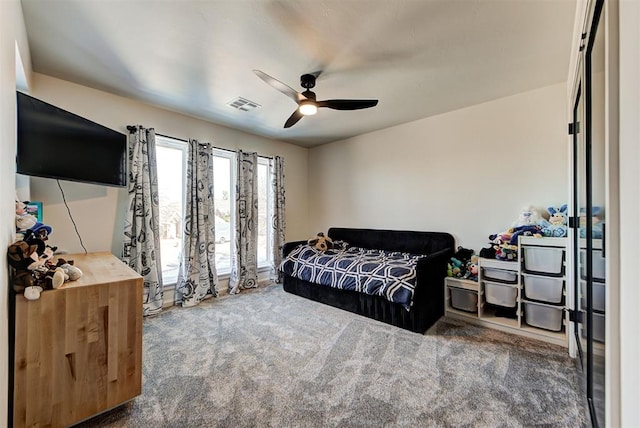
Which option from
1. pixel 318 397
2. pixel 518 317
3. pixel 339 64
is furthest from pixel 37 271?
pixel 518 317

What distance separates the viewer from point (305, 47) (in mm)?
2076

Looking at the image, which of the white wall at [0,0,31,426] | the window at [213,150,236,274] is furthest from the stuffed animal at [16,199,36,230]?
the window at [213,150,236,274]

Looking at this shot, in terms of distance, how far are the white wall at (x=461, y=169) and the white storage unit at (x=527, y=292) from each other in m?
0.64

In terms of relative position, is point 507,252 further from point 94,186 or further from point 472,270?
point 94,186

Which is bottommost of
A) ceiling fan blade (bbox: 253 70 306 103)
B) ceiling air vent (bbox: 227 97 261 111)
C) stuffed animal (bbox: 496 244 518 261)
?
stuffed animal (bbox: 496 244 518 261)

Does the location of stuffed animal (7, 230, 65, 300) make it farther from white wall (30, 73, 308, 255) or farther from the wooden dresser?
white wall (30, 73, 308, 255)

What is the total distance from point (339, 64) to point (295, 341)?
2534mm

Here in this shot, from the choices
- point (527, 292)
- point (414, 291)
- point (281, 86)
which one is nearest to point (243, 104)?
point (281, 86)

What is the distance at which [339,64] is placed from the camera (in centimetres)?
232

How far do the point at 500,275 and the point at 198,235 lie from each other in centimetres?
358

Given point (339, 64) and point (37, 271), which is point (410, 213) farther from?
point (37, 271)

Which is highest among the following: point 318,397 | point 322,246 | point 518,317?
point 322,246

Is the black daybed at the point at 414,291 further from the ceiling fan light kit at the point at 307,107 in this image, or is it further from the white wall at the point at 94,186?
the white wall at the point at 94,186

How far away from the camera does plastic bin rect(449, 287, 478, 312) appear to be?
2809mm
